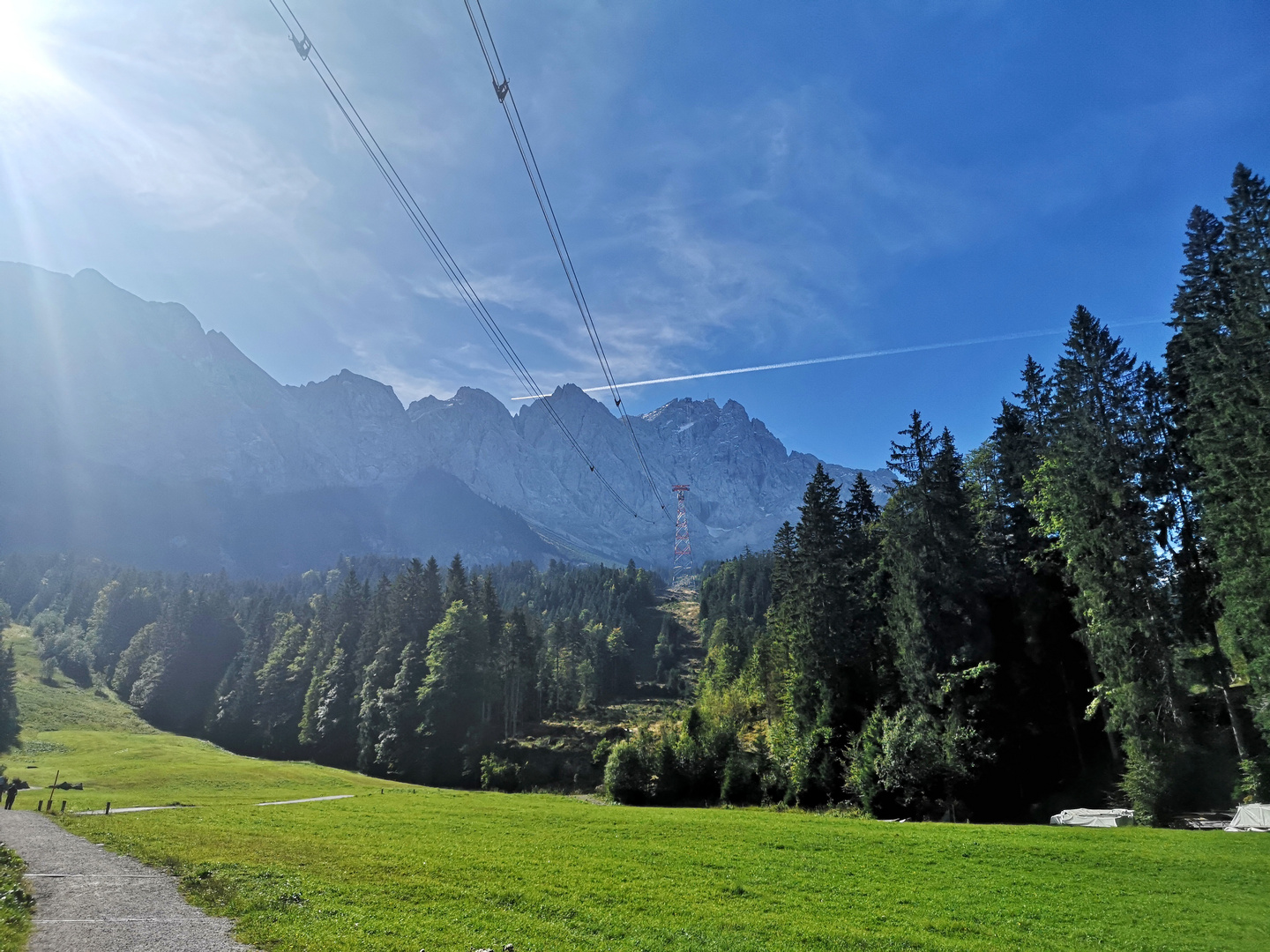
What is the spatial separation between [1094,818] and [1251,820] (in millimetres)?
6877

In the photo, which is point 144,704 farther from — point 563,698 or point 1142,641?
point 1142,641

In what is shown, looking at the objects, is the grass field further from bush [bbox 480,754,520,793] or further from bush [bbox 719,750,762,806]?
bush [bbox 480,754,520,793]

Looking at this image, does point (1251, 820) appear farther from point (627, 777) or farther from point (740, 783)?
point (627, 777)

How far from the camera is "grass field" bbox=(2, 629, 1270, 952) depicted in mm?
13195

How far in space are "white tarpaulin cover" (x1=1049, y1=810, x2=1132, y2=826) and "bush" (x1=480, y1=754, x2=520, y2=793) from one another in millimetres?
52268

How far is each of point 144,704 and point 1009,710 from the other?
130483 millimetres

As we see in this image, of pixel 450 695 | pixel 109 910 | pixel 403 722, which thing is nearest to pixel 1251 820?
pixel 109 910

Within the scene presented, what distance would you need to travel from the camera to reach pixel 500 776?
219ft

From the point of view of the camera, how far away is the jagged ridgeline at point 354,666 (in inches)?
2965

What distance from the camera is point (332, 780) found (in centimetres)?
5556

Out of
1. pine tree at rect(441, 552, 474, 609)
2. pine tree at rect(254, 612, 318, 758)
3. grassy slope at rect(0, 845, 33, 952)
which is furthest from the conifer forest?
grassy slope at rect(0, 845, 33, 952)

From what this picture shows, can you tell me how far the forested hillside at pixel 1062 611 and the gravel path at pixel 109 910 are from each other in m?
36.9

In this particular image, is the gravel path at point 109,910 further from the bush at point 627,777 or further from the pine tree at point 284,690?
the pine tree at point 284,690

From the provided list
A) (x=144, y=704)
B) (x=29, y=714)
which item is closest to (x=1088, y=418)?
(x=29, y=714)
